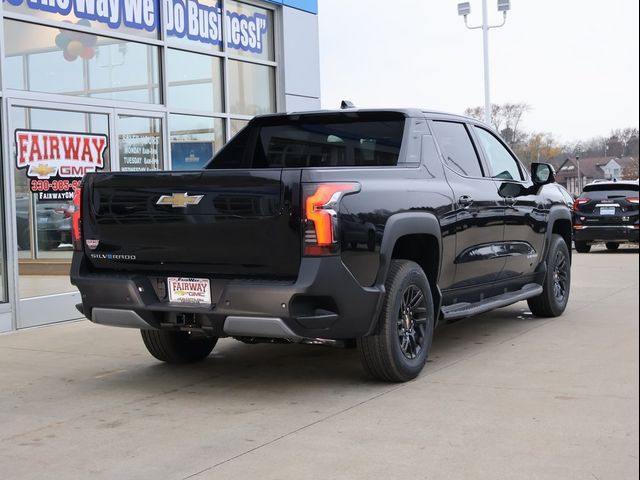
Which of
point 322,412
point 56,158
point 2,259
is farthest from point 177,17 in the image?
point 322,412

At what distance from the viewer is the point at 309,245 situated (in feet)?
17.1

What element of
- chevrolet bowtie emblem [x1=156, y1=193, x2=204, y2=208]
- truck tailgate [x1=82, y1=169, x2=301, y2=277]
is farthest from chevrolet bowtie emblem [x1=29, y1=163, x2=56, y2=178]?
chevrolet bowtie emblem [x1=156, y1=193, x2=204, y2=208]

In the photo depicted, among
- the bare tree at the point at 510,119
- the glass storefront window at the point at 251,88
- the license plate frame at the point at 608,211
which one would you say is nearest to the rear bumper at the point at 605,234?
the license plate frame at the point at 608,211

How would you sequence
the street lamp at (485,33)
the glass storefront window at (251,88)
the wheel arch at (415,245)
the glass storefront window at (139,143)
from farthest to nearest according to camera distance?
the street lamp at (485,33)
the glass storefront window at (251,88)
the glass storefront window at (139,143)
the wheel arch at (415,245)

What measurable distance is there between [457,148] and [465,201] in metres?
0.61

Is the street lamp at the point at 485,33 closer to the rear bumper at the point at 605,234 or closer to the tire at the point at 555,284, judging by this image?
the rear bumper at the point at 605,234

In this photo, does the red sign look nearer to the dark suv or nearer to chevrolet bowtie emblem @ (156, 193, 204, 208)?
chevrolet bowtie emblem @ (156, 193, 204, 208)

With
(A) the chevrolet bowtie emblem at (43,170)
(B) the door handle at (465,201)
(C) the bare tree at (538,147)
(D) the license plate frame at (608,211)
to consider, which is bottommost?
(D) the license plate frame at (608,211)

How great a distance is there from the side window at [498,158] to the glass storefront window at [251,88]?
515cm

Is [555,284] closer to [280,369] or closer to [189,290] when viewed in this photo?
[280,369]

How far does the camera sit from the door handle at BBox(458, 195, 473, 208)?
6.58 metres

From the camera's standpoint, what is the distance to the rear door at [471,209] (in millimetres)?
6637

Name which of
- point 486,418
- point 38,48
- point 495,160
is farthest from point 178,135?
point 486,418

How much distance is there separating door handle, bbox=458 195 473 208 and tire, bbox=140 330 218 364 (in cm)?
218
